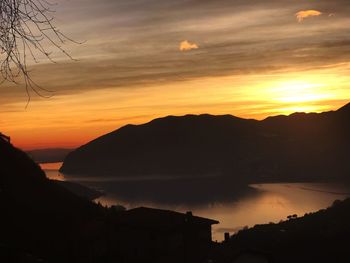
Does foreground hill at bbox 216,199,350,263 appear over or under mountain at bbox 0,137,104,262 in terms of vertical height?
under

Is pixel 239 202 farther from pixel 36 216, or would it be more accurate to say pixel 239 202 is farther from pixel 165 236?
pixel 36 216

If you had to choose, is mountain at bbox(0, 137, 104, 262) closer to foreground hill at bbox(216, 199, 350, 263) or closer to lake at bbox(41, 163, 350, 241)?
foreground hill at bbox(216, 199, 350, 263)

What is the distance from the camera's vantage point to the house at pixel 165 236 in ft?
112

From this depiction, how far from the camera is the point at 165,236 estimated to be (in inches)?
1357

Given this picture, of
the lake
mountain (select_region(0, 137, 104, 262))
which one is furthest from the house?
the lake

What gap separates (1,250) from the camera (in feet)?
15.3

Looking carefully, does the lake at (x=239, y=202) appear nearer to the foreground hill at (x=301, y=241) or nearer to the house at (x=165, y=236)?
the foreground hill at (x=301, y=241)

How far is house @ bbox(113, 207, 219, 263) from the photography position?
34031mm

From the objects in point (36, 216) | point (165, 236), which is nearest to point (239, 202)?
point (165, 236)

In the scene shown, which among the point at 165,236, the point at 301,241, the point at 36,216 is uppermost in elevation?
the point at 36,216

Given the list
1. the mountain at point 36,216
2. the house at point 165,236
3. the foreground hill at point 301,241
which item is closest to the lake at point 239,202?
the foreground hill at point 301,241

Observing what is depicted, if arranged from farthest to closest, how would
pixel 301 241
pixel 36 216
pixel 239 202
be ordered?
pixel 239 202
pixel 301 241
pixel 36 216

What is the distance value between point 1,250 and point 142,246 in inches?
1217

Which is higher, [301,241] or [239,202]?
[301,241]
